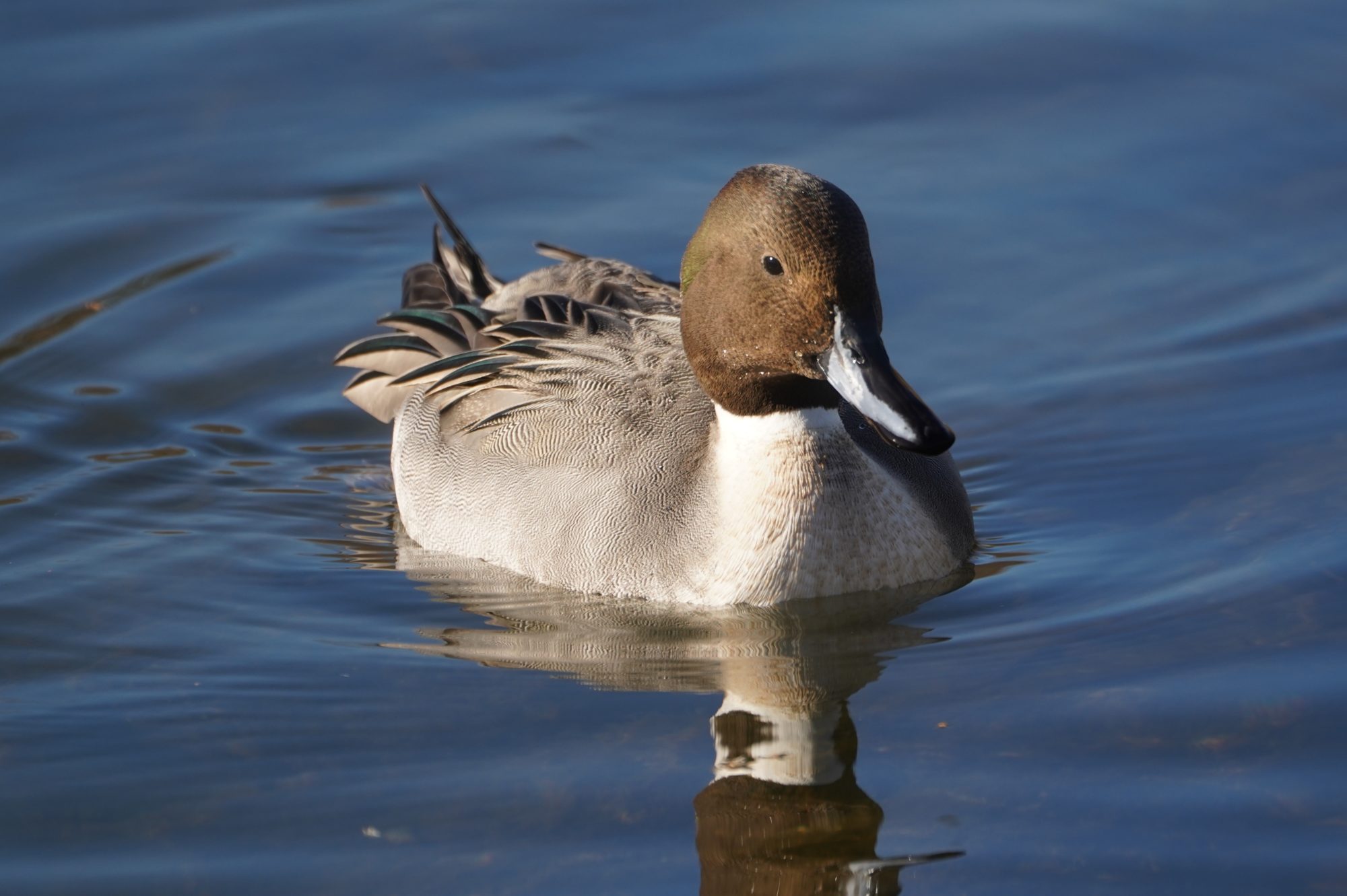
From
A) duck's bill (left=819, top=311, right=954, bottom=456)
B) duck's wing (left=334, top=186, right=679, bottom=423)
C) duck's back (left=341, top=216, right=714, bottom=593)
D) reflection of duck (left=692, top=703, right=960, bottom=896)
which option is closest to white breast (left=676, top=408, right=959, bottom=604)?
duck's back (left=341, top=216, right=714, bottom=593)

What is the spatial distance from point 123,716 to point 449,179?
14.8 feet

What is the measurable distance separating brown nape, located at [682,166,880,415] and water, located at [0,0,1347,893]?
2.47ft

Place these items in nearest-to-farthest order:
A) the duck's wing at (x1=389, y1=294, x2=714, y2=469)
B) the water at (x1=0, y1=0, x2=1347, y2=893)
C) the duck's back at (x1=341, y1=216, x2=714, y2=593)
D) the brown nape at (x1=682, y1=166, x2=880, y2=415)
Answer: the water at (x1=0, y1=0, x2=1347, y2=893), the brown nape at (x1=682, y1=166, x2=880, y2=415), the duck's back at (x1=341, y1=216, x2=714, y2=593), the duck's wing at (x1=389, y1=294, x2=714, y2=469)

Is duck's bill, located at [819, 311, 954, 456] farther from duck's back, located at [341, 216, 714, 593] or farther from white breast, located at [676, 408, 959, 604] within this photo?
duck's back, located at [341, 216, 714, 593]

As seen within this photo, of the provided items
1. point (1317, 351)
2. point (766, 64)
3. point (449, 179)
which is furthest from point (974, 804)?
point (766, 64)

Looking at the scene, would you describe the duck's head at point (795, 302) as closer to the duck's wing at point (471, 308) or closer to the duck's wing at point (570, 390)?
the duck's wing at point (570, 390)

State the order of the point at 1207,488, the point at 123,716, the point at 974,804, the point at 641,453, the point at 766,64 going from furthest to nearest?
the point at 766,64
the point at 1207,488
the point at 641,453
the point at 123,716
the point at 974,804

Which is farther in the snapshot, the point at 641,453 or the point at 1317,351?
the point at 1317,351

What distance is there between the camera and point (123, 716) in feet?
17.6

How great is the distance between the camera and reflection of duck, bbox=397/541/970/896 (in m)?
4.55

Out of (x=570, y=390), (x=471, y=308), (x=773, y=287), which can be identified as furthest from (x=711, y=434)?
(x=471, y=308)

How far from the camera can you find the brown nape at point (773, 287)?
518 cm

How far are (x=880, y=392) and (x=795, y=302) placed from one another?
37 centimetres

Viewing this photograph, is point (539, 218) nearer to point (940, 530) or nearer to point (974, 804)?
point (940, 530)
